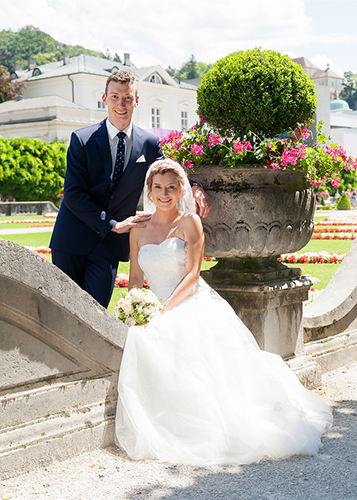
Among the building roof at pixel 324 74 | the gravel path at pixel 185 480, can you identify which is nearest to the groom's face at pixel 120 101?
the gravel path at pixel 185 480

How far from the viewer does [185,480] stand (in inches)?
110

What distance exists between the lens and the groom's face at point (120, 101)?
3.68 meters

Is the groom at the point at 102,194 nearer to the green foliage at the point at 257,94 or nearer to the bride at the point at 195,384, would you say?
the bride at the point at 195,384

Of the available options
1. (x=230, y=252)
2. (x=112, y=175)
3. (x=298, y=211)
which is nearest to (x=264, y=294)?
(x=230, y=252)

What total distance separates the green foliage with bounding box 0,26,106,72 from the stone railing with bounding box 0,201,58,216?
6759 cm

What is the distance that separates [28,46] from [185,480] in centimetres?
10762

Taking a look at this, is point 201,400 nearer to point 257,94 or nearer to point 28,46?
point 257,94

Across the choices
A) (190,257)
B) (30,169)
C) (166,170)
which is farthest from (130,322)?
(30,169)

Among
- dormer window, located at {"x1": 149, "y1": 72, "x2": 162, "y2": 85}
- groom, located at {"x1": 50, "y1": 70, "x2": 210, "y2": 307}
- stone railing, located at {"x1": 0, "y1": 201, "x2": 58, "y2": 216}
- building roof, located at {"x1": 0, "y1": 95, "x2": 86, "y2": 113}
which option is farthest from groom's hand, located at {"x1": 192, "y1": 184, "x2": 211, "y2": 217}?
dormer window, located at {"x1": 149, "y1": 72, "x2": 162, "y2": 85}

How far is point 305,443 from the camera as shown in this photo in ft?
10.3

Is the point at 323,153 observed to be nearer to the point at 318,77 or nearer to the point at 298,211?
the point at 298,211

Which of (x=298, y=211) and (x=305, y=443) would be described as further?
(x=298, y=211)

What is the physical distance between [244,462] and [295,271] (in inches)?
68.9

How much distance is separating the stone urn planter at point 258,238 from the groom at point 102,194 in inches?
9.2
